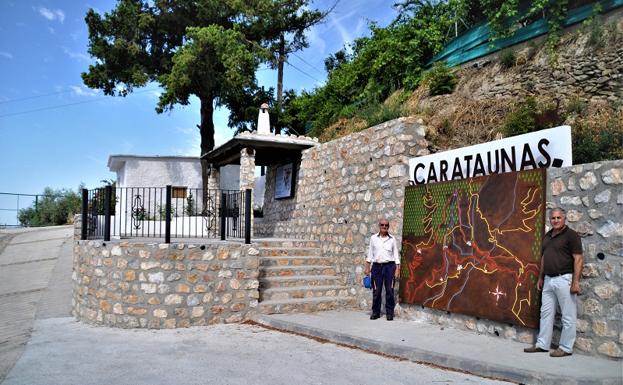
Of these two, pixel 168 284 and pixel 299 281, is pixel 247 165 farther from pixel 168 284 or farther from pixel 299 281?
pixel 168 284

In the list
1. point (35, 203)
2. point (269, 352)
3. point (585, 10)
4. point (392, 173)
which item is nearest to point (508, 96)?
point (585, 10)

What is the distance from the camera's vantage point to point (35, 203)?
27312mm

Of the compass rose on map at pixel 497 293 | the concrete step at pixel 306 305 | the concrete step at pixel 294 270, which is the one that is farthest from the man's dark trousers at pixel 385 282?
the concrete step at pixel 294 270

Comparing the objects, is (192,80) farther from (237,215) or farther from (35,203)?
(35,203)

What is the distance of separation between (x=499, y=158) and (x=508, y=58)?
6.02 meters

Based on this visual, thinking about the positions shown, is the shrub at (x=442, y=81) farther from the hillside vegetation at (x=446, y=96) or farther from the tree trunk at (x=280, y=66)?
the tree trunk at (x=280, y=66)

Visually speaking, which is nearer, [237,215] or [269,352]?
[269,352]

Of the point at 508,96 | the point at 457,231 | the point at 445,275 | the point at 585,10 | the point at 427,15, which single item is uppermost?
the point at 427,15

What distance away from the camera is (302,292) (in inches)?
365

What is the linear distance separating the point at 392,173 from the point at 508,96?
13.9 ft

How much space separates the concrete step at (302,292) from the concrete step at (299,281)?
0.14 meters

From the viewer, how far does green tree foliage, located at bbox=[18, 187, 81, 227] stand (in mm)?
27016

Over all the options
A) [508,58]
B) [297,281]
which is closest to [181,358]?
[297,281]

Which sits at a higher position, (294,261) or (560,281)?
(560,281)
